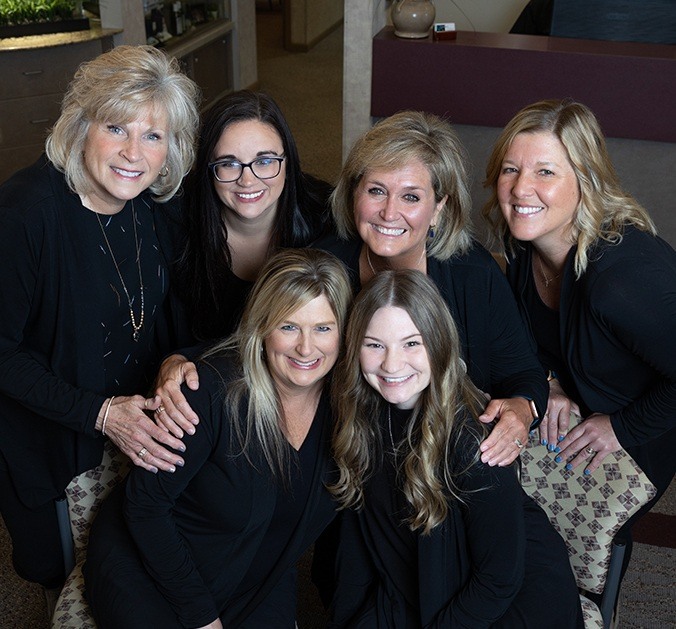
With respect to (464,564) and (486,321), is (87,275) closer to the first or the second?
(486,321)

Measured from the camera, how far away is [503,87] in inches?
158

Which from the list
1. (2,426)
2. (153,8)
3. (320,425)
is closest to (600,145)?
(320,425)

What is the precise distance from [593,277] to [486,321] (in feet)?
0.92

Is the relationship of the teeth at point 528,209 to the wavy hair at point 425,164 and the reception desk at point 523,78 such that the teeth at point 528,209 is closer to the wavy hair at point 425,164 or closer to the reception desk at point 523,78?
the wavy hair at point 425,164

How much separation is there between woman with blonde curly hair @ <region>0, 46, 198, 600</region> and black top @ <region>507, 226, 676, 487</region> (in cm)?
96

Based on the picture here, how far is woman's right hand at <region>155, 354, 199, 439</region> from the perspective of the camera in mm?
1847

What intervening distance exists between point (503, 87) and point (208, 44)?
3.30 meters

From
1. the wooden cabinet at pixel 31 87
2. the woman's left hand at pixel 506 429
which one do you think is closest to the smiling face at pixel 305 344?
the woman's left hand at pixel 506 429

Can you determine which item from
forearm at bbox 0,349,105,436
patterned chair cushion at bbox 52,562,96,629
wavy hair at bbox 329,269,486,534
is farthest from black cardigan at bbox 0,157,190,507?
wavy hair at bbox 329,269,486,534

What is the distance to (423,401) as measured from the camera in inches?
74.1

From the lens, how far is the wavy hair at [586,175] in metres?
2.05

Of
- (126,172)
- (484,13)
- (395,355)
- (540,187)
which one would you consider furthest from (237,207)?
(484,13)

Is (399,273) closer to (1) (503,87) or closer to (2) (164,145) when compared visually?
(2) (164,145)

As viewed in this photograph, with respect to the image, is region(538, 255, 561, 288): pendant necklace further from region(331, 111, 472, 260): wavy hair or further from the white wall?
the white wall
